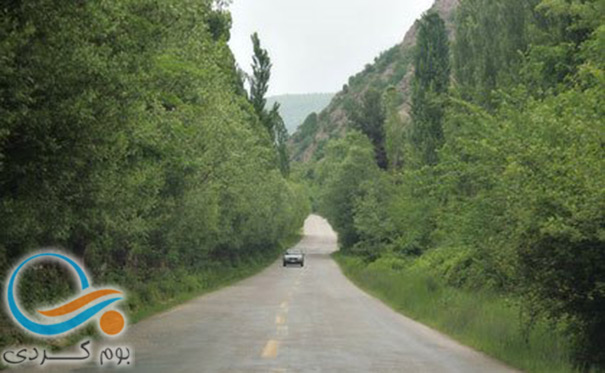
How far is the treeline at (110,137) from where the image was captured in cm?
829

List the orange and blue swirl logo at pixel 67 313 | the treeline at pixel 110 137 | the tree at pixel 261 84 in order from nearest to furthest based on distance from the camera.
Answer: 1. the treeline at pixel 110 137
2. the orange and blue swirl logo at pixel 67 313
3. the tree at pixel 261 84

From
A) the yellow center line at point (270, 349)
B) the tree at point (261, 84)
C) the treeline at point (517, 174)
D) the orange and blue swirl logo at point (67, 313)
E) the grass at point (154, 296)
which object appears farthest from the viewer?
the tree at point (261, 84)

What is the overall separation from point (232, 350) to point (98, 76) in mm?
5580

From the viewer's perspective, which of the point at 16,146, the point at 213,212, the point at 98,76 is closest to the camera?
the point at 16,146

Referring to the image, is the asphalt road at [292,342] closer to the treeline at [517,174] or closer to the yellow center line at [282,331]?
the yellow center line at [282,331]

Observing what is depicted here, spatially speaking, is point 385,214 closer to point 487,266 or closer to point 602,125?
point 487,266

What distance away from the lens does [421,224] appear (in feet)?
128

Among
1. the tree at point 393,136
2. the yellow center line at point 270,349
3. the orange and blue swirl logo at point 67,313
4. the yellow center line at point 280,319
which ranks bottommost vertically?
the yellow center line at point 280,319

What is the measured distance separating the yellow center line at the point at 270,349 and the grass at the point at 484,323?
4188 millimetres

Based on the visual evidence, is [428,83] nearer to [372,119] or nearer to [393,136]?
[393,136]

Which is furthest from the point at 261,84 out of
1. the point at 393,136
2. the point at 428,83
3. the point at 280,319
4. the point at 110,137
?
the point at 110,137

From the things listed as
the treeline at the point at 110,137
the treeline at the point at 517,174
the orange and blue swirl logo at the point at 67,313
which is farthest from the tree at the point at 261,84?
the orange and blue swirl logo at the point at 67,313

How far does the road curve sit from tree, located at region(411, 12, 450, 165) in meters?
25.6

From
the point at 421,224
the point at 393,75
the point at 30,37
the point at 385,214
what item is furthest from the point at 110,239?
the point at 393,75
